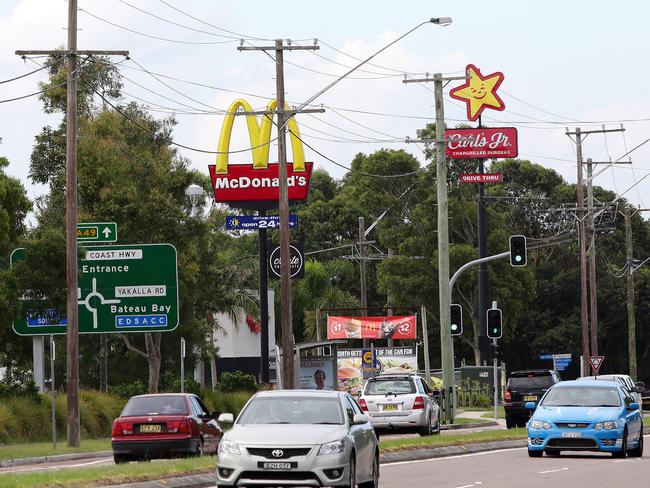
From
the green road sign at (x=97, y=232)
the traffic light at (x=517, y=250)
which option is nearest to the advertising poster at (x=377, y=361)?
the traffic light at (x=517, y=250)

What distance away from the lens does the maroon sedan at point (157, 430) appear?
27016 mm

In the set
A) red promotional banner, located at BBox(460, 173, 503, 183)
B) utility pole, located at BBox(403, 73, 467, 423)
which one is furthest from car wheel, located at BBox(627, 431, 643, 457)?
red promotional banner, located at BBox(460, 173, 503, 183)

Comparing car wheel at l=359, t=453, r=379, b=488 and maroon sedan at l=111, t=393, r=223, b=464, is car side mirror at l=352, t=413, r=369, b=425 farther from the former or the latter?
maroon sedan at l=111, t=393, r=223, b=464

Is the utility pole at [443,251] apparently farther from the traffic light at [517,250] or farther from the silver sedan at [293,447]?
the silver sedan at [293,447]

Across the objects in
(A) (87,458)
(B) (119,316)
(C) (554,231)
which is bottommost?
(A) (87,458)

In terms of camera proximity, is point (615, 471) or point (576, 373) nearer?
point (615, 471)

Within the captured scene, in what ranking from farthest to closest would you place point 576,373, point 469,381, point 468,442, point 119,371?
point 576,373 → point 469,381 → point 119,371 → point 468,442

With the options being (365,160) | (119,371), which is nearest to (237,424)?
(119,371)

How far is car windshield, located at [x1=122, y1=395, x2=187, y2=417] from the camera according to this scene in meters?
27.4

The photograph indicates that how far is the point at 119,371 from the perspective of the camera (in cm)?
6231

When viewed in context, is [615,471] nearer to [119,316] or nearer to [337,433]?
[337,433]

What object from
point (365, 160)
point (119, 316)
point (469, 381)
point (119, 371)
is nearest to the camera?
point (119, 316)

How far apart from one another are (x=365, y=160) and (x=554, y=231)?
14525 mm

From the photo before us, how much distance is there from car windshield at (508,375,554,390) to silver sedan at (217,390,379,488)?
24.7m
